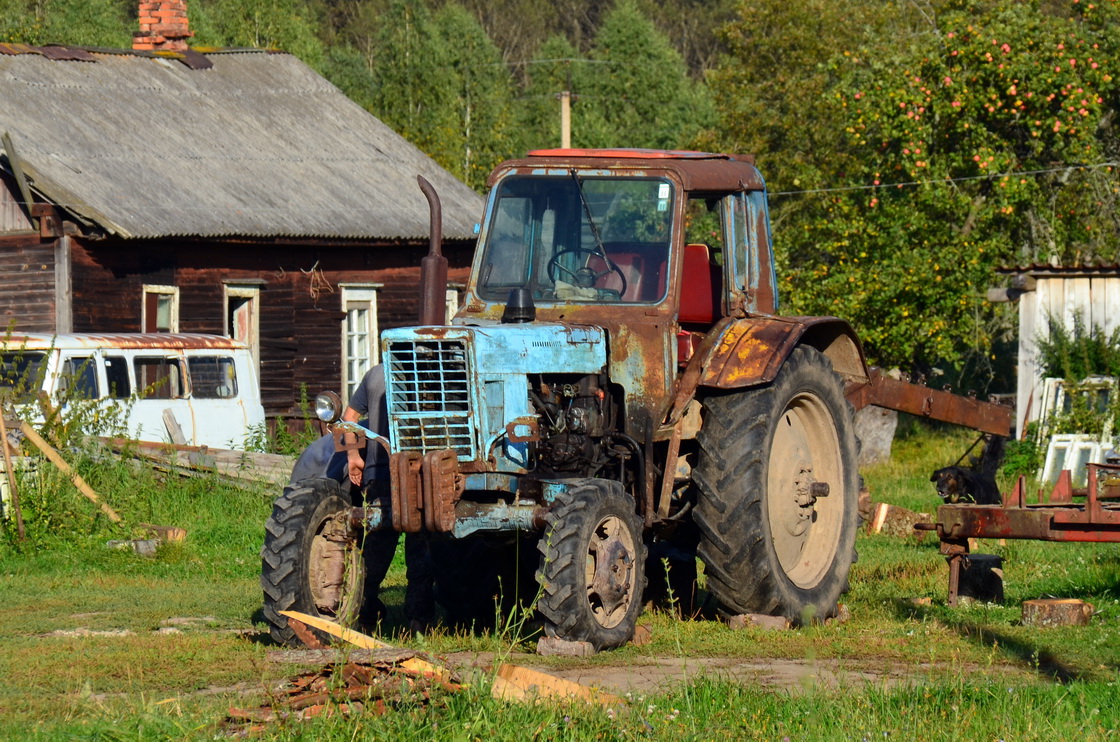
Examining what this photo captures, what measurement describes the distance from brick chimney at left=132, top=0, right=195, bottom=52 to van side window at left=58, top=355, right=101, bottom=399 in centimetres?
1063

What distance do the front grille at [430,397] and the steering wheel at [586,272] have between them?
Answer: 1.15m

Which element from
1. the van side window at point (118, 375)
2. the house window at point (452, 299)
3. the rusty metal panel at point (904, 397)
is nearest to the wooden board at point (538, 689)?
the rusty metal panel at point (904, 397)

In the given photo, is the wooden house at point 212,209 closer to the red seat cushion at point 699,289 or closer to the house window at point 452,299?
the house window at point 452,299

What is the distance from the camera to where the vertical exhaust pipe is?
833cm

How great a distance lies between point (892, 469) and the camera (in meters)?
19.9

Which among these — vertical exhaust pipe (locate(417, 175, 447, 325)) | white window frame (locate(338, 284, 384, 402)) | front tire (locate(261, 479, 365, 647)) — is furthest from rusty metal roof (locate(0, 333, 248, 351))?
front tire (locate(261, 479, 365, 647))

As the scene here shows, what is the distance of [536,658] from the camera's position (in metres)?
7.20

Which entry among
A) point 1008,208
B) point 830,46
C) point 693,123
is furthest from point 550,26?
point 1008,208

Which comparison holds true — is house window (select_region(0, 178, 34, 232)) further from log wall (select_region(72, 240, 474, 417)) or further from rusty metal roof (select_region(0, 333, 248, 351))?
rusty metal roof (select_region(0, 333, 248, 351))

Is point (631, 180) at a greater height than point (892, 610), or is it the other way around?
point (631, 180)

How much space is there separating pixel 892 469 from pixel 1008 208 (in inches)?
162

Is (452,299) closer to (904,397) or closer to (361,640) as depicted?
(904,397)

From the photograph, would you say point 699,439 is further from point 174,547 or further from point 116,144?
point 116,144

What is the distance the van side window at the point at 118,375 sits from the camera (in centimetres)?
1520
